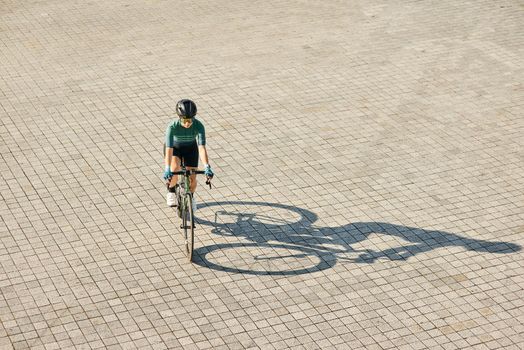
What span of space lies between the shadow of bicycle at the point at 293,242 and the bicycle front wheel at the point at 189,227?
0.17 meters

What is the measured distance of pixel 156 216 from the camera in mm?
11859

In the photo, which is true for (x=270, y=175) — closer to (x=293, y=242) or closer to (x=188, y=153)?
(x=293, y=242)

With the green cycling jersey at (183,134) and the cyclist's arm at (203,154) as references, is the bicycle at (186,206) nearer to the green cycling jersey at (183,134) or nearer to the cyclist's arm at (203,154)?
the cyclist's arm at (203,154)

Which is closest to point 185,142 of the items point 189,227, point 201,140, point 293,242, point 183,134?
point 183,134

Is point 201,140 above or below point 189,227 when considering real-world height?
above

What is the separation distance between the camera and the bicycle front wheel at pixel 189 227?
10.7 metres

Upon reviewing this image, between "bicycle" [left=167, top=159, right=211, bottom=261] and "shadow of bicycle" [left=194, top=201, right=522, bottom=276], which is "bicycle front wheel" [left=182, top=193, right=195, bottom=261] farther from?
"shadow of bicycle" [left=194, top=201, right=522, bottom=276]

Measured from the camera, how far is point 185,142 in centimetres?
1103

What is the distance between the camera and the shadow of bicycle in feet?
36.3

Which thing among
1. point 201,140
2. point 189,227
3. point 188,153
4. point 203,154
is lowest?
point 189,227

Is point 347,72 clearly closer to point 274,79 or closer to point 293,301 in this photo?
point 274,79

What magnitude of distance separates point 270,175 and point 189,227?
2.02 m

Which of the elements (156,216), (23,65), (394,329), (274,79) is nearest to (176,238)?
(156,216)

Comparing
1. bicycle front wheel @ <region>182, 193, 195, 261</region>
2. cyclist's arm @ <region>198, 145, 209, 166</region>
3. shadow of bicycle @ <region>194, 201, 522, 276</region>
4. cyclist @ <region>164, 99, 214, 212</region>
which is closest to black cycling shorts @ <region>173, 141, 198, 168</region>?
cyclist @ <region>164, 99, 214, 212</region>
